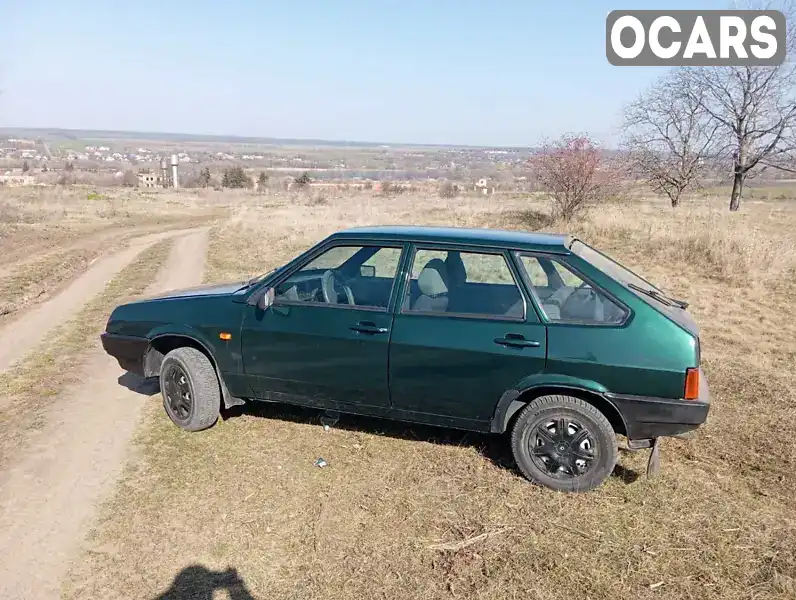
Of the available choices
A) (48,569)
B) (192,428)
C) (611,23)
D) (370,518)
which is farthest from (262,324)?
(611,23)

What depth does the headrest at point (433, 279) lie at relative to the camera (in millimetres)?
4570

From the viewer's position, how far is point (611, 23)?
17094mm

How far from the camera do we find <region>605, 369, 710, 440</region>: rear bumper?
3926 mm

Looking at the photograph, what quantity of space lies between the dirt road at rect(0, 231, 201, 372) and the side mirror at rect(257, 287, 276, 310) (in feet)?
13.1

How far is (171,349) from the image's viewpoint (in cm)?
540

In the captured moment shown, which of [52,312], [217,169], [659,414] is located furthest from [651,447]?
[217,169]

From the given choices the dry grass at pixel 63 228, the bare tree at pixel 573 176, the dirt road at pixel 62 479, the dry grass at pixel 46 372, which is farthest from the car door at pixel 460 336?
the bare tree at pixel 573 176

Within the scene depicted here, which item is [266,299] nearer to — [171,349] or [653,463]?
[171,349]

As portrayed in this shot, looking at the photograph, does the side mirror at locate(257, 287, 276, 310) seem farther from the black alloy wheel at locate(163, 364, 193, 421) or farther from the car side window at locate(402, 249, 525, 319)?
the car side window at locate(402, 249, 525, 319)

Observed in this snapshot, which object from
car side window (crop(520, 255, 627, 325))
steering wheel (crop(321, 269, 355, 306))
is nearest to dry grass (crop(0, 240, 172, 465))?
steering wheel (crop(321, 269, 355, 306))

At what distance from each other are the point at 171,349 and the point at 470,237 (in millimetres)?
2681

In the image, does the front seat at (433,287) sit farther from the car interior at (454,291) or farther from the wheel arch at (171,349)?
the wheel arch at (171,349)

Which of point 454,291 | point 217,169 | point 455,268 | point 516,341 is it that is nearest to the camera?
point 516,341

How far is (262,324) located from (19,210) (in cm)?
3051
